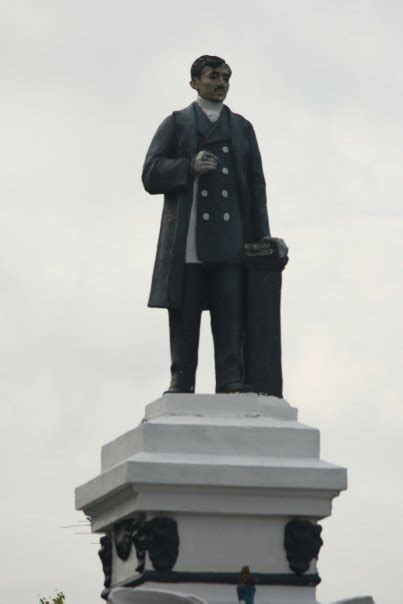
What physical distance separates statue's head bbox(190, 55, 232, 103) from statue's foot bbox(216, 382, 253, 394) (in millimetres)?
2581

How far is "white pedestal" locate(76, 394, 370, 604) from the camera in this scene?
50.3 ft

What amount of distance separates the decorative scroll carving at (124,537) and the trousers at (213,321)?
1333 mm

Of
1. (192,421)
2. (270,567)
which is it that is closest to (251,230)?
(192,421)

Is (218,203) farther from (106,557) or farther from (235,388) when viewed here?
(106,557)

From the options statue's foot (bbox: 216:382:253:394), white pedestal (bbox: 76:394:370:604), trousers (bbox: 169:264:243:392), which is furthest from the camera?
trousers (bbox: 169:264:243:392)

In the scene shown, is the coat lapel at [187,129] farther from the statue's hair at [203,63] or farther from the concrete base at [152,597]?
the concrete base at [152,597]

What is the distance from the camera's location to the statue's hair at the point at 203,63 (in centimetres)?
1684

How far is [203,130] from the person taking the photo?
55.2 ft

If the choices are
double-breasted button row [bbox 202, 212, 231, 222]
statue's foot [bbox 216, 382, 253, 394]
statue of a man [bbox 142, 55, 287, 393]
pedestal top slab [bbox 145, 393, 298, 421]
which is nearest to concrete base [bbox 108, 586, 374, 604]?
pedestal top slab [bbox 145, 393, 298, 421]

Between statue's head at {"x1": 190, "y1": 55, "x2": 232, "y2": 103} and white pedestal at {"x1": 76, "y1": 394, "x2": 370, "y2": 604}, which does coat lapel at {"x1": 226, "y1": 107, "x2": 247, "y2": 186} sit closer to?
statue's head at {"x1": 190, "y1": 55, "x2": 232, "y2": 103}

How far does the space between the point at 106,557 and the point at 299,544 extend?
192 centimetres

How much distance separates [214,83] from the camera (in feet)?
55.3

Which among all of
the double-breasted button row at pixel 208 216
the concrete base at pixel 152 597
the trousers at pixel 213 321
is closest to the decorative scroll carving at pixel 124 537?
the concrete base at pixel 152 597

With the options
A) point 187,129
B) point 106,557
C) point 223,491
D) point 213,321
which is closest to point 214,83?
point 187,129
